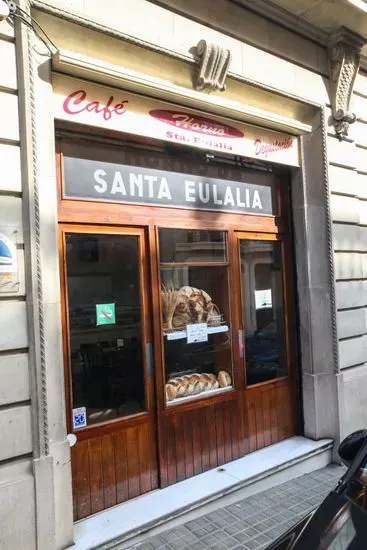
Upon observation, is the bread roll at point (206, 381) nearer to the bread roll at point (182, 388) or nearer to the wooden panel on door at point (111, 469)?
the bread roll at point (182, 388)

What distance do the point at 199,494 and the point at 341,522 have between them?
2.30 meters

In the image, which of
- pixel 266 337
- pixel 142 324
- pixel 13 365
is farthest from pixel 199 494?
pixel 13 365

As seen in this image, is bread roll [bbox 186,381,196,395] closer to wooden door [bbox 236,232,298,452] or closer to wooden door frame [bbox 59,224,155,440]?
wooden door frame [bbox 59,224,155,440]

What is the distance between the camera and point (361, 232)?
19.5 feet

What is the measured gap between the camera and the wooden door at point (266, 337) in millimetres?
5035

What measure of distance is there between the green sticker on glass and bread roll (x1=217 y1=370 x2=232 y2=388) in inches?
60.1

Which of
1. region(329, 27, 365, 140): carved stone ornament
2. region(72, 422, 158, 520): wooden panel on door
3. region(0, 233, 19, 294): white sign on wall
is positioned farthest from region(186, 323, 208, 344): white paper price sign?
region(329, 27, 365, 140): carved stone ornament

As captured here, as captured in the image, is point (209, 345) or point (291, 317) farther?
point (291, 317)

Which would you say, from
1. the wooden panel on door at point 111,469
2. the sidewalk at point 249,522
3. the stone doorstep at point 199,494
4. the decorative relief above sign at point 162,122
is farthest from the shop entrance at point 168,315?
the sidewalk at point 249,522

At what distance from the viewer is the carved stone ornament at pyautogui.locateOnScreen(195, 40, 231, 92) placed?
167 inches

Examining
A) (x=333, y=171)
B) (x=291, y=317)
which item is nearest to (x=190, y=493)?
(x=291, y=317)

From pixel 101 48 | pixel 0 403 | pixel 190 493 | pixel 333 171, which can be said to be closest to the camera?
pixel 0 403

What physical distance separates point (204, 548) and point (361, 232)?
14.4ft

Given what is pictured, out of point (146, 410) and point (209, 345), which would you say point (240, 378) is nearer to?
point (209, 345)
